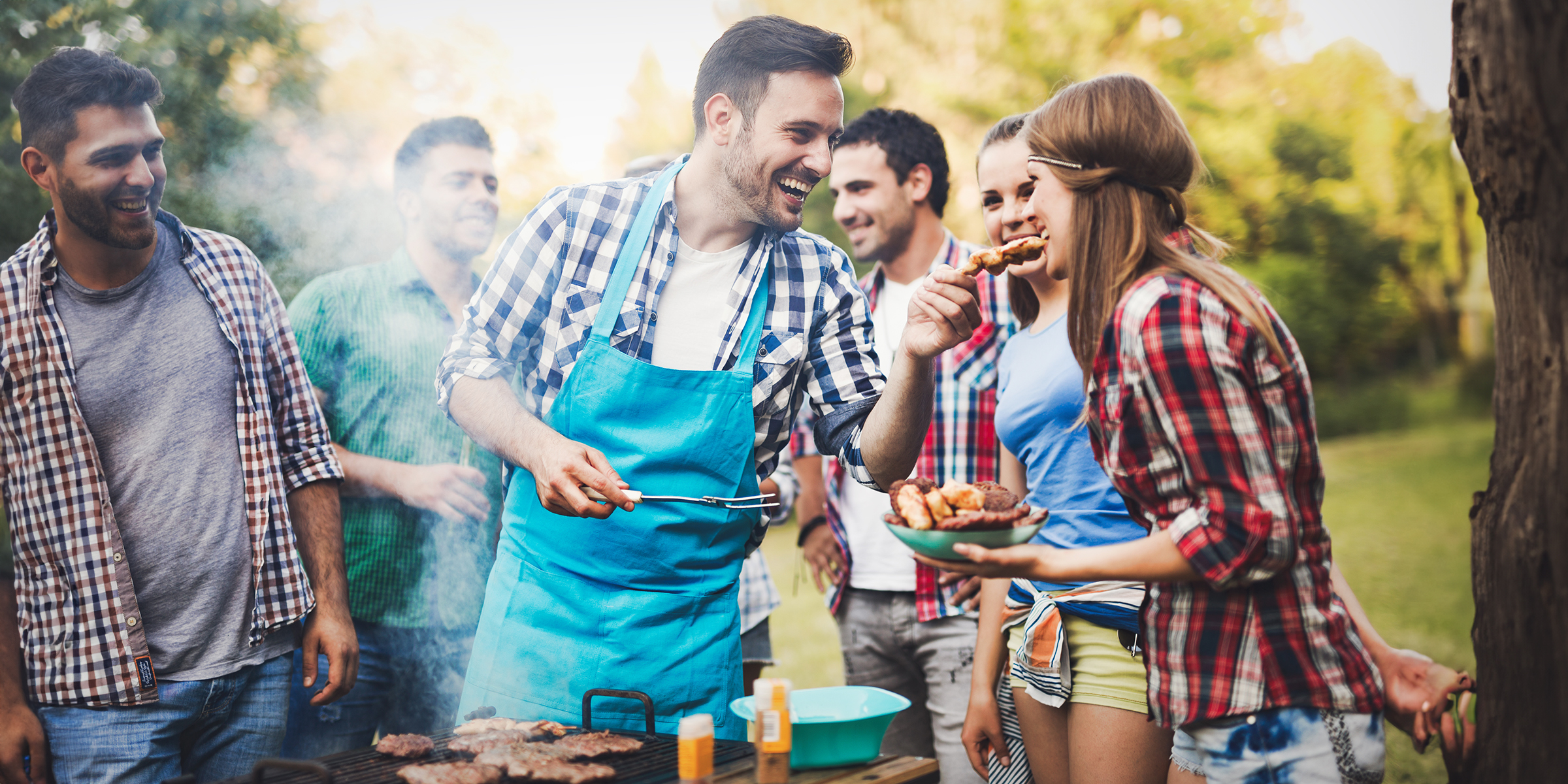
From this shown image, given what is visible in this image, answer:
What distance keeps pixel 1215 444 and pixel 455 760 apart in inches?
65.3

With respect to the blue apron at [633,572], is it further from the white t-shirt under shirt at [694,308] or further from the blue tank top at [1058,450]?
the blue tank top at [1058,450]

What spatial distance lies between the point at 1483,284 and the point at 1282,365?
60.9 ft

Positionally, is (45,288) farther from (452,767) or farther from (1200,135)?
(1200,135)

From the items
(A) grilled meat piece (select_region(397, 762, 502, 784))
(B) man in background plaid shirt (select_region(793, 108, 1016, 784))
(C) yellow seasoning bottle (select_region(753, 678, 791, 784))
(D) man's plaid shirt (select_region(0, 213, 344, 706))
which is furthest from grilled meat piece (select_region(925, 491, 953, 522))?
(D) man's plaid shirt (select_region(0, 213, 344, 706))

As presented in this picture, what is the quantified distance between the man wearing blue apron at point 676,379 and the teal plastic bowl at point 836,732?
447 mm

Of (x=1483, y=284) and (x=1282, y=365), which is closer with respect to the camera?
(x=1282, y=365)

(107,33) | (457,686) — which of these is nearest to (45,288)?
(107,33)

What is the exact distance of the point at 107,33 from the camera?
11.0 feet

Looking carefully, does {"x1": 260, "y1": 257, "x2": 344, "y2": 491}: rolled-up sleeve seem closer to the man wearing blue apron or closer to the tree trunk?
the man wearing blue apron

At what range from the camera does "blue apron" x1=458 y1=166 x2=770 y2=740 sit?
2.34 metres

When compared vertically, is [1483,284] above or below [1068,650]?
above

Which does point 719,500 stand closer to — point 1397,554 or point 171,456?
point 171,456

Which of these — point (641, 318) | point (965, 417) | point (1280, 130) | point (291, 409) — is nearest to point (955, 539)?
point (641, 318)

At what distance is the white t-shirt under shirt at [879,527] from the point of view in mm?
3422
